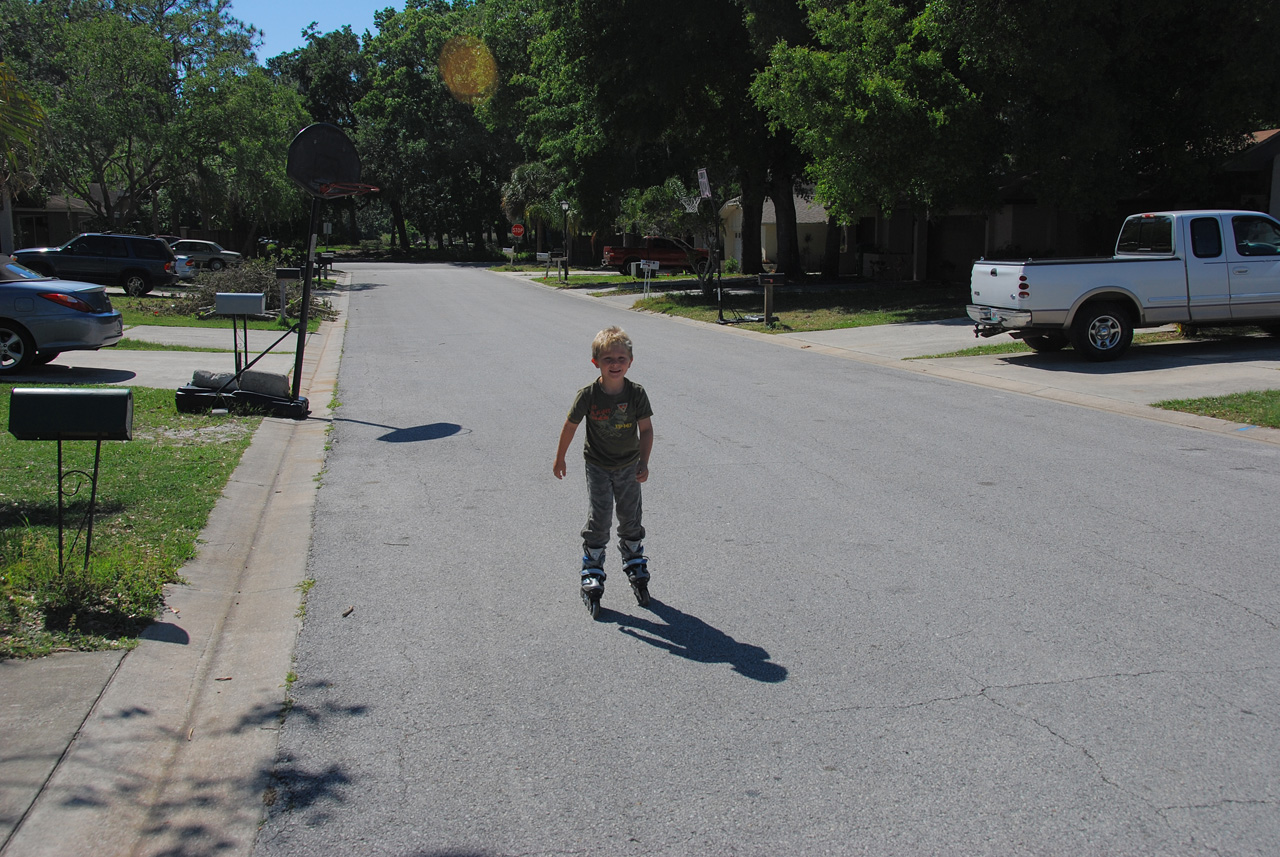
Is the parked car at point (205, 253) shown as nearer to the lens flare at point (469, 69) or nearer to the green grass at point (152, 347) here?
the lens flare at point (469, 69)

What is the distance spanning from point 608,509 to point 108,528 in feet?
10.7

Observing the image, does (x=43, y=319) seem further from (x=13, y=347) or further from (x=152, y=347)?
(x=152, y=347)

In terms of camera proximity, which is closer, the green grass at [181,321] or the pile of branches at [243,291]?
the green grass at [181,321]

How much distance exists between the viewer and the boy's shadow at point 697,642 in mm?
4605

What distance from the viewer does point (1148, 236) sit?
1476cm

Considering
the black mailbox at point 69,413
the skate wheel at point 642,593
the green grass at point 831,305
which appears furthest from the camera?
the green grass at point 831,305

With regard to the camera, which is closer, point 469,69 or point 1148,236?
point 1148,236

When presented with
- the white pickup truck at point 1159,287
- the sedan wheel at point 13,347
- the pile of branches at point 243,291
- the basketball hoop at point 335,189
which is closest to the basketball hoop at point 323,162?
the basketball hoop at point 335,189

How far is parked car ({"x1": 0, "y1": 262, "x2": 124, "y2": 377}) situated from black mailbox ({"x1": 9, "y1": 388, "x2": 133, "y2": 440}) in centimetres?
868

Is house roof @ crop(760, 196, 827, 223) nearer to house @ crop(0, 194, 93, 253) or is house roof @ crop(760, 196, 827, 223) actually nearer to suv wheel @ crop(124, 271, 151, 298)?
suv wheel @ crop(124, 271, 151, 298)

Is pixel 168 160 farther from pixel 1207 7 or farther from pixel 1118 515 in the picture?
pixel 1118 515

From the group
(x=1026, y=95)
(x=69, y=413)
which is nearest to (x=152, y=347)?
(x=69, y=413)

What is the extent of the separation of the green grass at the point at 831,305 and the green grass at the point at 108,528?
13782 mm

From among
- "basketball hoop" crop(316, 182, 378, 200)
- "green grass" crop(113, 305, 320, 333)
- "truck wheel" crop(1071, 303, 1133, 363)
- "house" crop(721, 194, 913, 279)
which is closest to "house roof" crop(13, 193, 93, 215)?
"green grass" crop(113, 305, 320, 333)
